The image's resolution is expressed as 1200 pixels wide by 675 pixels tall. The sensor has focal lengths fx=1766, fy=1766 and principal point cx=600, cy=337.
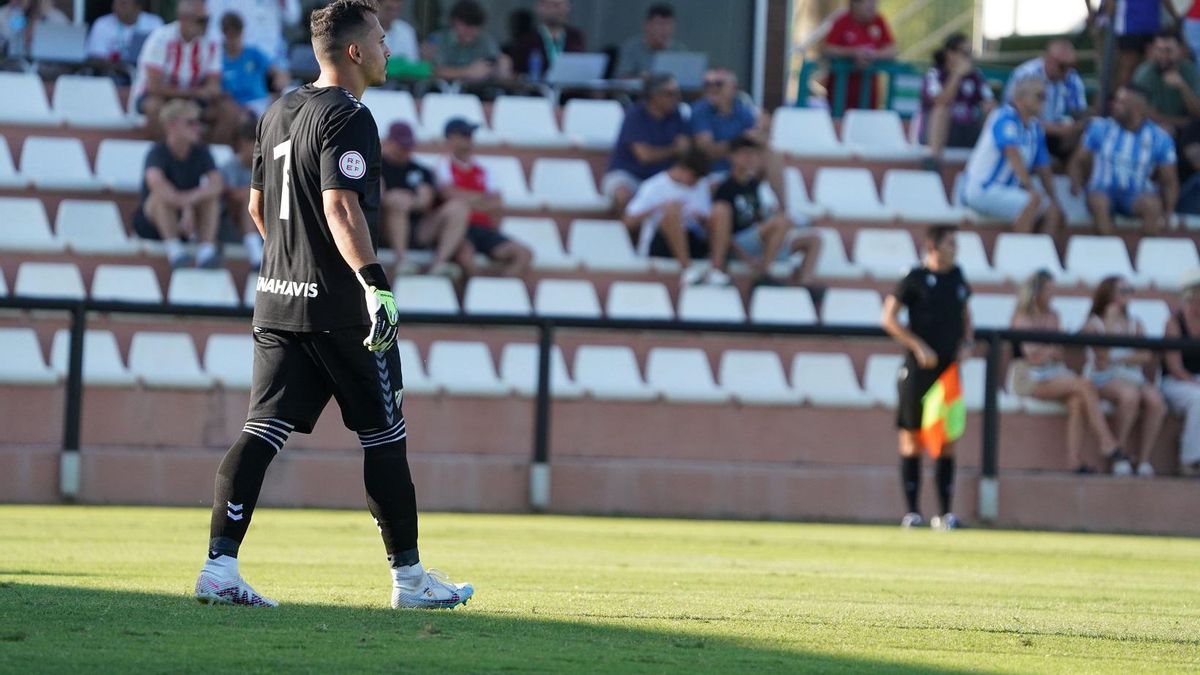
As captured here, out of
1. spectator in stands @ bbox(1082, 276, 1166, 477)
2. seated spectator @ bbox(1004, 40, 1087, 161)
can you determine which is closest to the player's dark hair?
spectator in stands @ bbox(1082, 276, 1166, 477)

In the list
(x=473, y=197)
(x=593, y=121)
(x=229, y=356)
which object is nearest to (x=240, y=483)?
(x=229, y=356)

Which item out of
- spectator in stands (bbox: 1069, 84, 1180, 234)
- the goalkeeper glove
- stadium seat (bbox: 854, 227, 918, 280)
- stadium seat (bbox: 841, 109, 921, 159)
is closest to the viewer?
the goalkeeper glove

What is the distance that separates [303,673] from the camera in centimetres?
429

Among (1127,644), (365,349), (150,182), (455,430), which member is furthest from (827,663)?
(150,182)

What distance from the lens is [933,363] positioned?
38.9 feet

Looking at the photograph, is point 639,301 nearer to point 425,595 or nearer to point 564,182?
point 564,182

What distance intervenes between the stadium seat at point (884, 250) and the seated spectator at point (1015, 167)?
108cm

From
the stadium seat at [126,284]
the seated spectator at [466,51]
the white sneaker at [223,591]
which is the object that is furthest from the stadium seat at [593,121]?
the white sneaker at [223,591]

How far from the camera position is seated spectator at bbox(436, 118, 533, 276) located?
46.6 ft

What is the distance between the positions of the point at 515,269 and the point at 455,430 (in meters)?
2.13

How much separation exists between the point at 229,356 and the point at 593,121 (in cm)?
535

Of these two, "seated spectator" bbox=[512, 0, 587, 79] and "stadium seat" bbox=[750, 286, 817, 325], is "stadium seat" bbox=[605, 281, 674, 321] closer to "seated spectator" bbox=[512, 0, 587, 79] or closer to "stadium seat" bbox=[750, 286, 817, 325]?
"stadium seat" bbox=[750, 286, 817, 325]

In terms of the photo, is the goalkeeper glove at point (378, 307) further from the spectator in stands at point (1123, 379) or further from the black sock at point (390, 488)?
the spectator in stands at point (1123, 379)

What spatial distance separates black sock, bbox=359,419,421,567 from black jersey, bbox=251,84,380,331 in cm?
38
